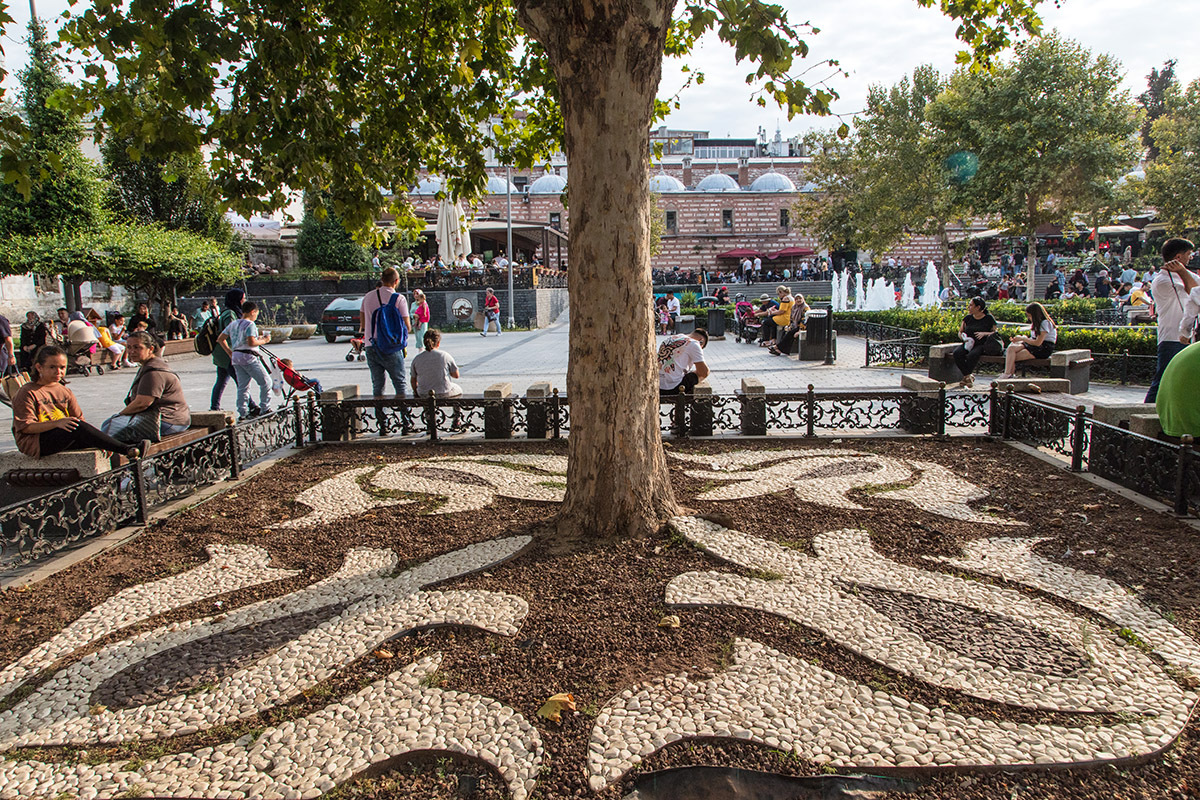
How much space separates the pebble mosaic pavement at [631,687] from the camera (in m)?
2.69

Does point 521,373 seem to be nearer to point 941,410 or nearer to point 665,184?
point 941,410

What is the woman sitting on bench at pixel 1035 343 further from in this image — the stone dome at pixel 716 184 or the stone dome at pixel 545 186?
the stone dome at pixel 716 184

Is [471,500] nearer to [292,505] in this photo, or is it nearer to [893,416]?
[292,505]

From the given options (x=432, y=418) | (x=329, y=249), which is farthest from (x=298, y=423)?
(x=329, y=249)

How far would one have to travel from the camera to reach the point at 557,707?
2934mm

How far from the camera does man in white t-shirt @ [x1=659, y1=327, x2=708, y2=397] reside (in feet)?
26.8

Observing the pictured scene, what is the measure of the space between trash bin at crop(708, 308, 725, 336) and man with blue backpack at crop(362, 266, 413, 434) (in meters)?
14.8

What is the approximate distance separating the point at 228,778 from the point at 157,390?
15.2 feet

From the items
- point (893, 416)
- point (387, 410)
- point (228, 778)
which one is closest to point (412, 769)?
point (228, 778)

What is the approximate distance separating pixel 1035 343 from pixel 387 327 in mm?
8486

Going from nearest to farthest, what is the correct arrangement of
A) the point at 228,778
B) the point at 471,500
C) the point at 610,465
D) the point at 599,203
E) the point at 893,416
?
the point at 228,778, the point at 599,203, the point at 610,465, the point at 471,500, the point at 893,416

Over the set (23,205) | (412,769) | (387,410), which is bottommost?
(412,769)

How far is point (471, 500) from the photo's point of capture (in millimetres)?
5789

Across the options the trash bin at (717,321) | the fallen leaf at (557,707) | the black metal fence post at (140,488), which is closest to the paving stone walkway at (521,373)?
the trash bin at (717,321)
